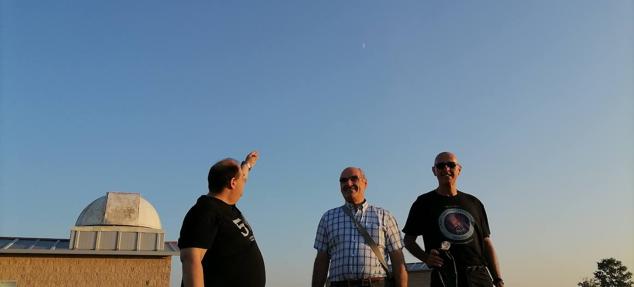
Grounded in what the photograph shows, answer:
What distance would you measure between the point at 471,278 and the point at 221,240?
9.43ft

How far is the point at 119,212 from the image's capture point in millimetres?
20609

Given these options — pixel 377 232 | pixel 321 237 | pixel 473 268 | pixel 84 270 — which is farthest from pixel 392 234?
pixel 84 270

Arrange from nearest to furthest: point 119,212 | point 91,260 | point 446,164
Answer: point 446,164, point 91,260, point 119,212

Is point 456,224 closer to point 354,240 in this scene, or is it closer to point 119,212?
point 354,240

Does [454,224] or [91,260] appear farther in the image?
[91,260]

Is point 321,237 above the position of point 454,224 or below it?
below

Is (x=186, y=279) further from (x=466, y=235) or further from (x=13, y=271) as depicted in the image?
(x=13, y=271)

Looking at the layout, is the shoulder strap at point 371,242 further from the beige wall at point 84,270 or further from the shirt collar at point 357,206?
the beige wall at point 84,270

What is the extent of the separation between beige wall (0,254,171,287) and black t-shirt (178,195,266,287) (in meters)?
14.9

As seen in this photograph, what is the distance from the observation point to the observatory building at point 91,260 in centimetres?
1605

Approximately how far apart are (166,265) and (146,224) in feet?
14.7

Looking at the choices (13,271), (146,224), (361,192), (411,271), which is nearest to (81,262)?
(13,271)

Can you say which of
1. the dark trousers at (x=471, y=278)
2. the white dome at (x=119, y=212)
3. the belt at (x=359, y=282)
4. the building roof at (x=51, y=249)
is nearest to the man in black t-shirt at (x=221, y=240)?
the belt at (x=359, y=282)

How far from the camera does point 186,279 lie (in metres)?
3.21
